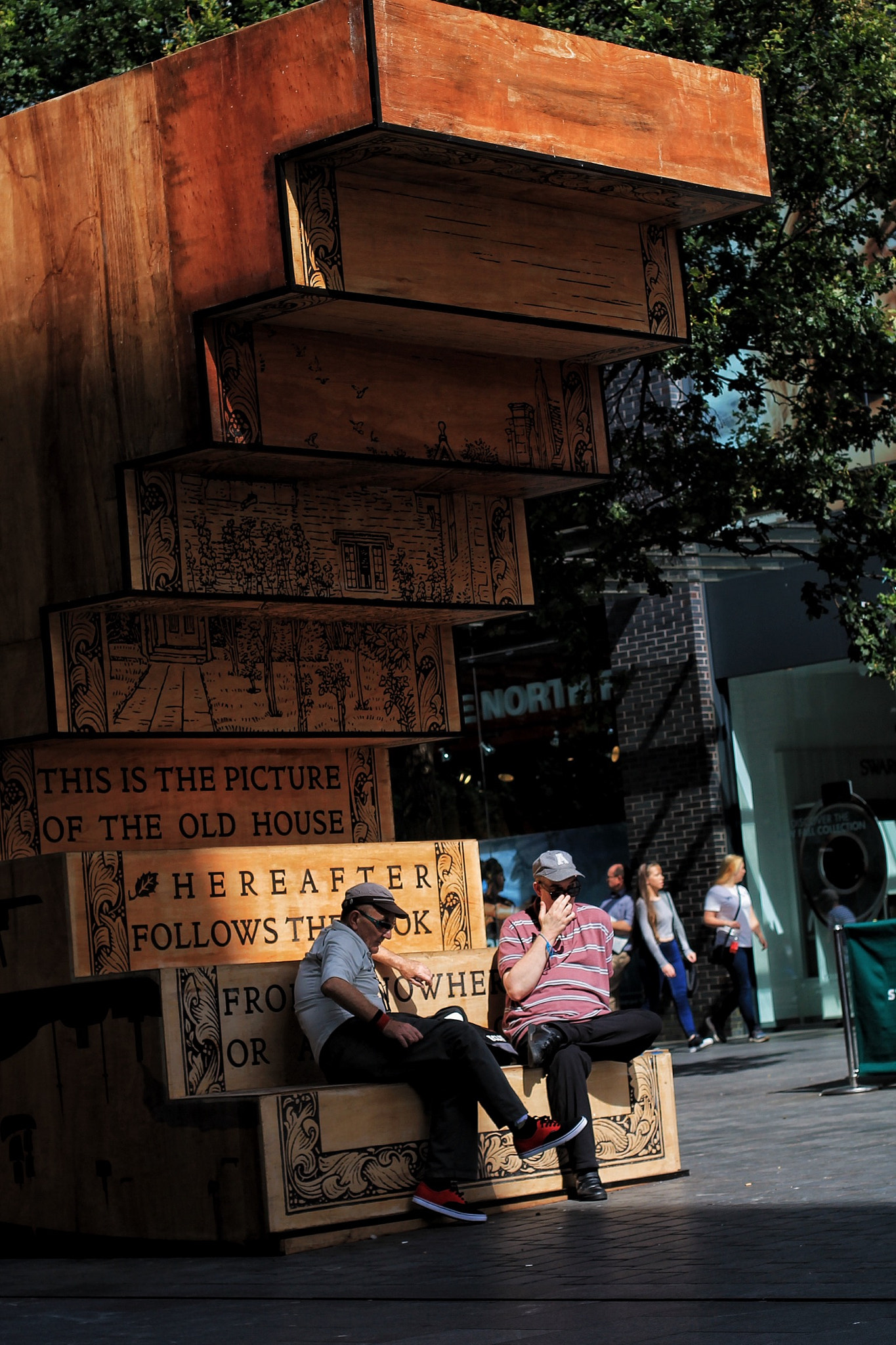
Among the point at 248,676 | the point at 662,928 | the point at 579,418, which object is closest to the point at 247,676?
the point at 248,676

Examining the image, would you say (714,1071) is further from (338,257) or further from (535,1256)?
(338,257)

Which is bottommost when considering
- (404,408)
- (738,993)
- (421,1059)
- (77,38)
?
(738,993)

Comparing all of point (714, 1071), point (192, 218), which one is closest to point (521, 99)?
point (192, 218)

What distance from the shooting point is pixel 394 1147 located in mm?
8367

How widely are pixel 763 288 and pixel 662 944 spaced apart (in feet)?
21.9

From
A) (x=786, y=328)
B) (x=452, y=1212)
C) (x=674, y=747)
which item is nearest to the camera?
(x=452, y=1212)

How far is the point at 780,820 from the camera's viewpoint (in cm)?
2005

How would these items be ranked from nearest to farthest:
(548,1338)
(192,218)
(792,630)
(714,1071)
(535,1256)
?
(548,1338)
(535,1256)
(192,218)
(714,1071)
(792,630)

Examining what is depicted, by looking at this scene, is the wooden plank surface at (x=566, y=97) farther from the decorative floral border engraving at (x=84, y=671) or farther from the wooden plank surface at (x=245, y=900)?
the wooden plank surface at (x=245, y=900)

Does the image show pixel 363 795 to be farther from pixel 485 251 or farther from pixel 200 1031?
pixel 485 251

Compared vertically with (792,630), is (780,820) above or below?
below

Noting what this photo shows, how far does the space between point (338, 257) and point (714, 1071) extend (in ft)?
32.4

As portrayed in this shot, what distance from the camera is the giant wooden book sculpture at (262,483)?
25.1 feet

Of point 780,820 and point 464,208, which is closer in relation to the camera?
point 464,208
